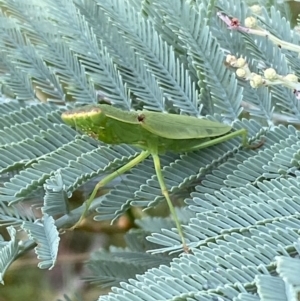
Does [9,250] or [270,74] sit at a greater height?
[270,74]

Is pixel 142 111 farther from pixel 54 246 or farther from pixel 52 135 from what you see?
pixel 54 246

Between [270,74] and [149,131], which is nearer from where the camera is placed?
[270,74]

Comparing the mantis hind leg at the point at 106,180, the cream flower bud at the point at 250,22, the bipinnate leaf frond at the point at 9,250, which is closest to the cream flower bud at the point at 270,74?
the cream flower bud at the point at 250,22

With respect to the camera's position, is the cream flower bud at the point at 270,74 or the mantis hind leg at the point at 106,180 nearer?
the cream flower bud at the point at 270,74

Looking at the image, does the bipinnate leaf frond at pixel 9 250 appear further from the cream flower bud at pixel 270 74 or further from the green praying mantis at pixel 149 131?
the cream flower bud at pixel 270 74

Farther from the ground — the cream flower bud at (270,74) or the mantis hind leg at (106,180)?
the cream flower bud at (270,74)

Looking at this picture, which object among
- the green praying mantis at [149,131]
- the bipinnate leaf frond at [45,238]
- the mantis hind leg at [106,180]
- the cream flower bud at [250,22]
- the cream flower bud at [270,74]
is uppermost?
the cream flower bud at [250,22]

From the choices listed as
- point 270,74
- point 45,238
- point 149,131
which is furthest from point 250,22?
point 45,238

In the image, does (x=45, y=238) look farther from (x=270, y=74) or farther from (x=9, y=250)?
(x=270, y=74)

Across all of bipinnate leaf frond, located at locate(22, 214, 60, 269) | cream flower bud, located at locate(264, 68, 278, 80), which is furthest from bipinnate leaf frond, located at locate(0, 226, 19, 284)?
cream flower bud, located at locate(264, 68, 278, 80)

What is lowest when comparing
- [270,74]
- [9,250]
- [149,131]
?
[9,250]
